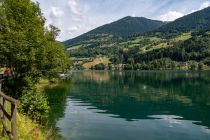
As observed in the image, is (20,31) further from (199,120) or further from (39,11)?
(199,120)

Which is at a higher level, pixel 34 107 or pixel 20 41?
pixel 20 41

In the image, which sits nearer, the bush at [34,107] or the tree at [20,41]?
the bush at [34,107]

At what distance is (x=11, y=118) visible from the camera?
818 inches

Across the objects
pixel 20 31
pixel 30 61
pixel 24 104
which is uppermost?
pixel 20 31

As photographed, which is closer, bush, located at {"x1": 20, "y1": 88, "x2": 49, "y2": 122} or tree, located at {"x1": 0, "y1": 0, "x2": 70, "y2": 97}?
bush, located at {"x1": 20, "y1": 88, "x2": 49, "y2": 122}

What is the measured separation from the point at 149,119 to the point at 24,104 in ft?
79.6

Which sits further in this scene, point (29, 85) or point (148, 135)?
point (29, 85)

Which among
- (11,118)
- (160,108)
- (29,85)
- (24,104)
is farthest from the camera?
(160,108)

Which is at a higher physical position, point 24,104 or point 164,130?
point 24,104

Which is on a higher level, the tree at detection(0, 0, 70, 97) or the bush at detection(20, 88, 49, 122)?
the tree at detection(0, 0, 70, 97)

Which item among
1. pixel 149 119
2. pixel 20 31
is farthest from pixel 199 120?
pixel 20 31

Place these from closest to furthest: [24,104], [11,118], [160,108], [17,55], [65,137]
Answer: [11,118] → [65,137] → [24,104] → [17,55] → [160,108]

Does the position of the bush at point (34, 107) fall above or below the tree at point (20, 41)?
below

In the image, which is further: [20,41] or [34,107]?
[20,41]
